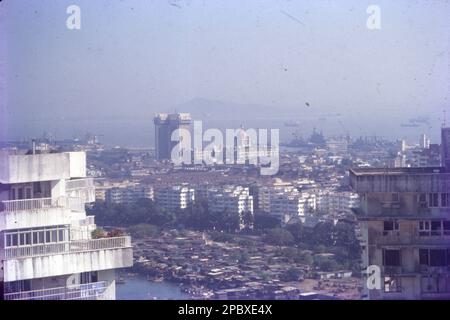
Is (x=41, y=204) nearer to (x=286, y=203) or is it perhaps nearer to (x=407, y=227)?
(x=286, y=203)

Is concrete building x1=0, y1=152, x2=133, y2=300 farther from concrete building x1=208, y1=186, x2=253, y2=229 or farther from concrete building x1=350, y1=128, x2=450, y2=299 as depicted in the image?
concrete building x1=350, y1=128, x2=450, y2=299

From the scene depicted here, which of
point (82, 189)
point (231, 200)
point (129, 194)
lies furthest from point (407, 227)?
point (82, 189)

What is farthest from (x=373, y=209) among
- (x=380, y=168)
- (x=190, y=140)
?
(x=190, y=140)

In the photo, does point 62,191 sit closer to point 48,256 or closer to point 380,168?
point 48,256

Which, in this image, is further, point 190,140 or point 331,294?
point 190,140

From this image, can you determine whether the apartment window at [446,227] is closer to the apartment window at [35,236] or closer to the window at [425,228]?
the window at [425,228]

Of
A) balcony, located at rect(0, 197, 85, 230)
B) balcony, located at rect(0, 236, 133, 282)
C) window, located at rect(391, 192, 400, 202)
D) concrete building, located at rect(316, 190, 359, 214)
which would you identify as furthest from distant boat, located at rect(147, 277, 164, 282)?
window, located at rect(391, 192, 400, 202)
